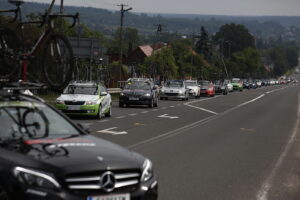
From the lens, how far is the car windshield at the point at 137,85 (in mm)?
38250

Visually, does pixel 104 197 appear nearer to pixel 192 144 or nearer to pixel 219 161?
pixel 219 161

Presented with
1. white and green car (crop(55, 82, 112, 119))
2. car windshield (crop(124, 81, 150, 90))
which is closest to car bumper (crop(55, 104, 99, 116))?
white and green car (crop(55, 82, 112, 119))

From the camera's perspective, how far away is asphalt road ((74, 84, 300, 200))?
10.1 meters

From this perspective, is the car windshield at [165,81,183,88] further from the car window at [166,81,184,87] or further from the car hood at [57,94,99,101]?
the car hood at [57,94,99,101]

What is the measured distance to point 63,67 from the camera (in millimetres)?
8797

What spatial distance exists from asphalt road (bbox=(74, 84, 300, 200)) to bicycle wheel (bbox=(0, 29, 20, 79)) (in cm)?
251

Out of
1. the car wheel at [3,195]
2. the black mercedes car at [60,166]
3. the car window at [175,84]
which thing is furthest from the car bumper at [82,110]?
the car window at [175,84]

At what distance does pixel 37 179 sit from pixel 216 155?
30.1ft

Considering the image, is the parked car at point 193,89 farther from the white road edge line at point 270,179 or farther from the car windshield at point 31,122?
the car windshield at point 31,122

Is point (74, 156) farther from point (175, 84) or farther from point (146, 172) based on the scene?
point (175, 84)

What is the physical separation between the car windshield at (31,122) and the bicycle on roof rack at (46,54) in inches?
38.9

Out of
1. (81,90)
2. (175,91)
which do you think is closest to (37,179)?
(81,90)

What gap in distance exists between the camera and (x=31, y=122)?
7.30 metres

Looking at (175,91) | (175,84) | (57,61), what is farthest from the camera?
(175,84)
